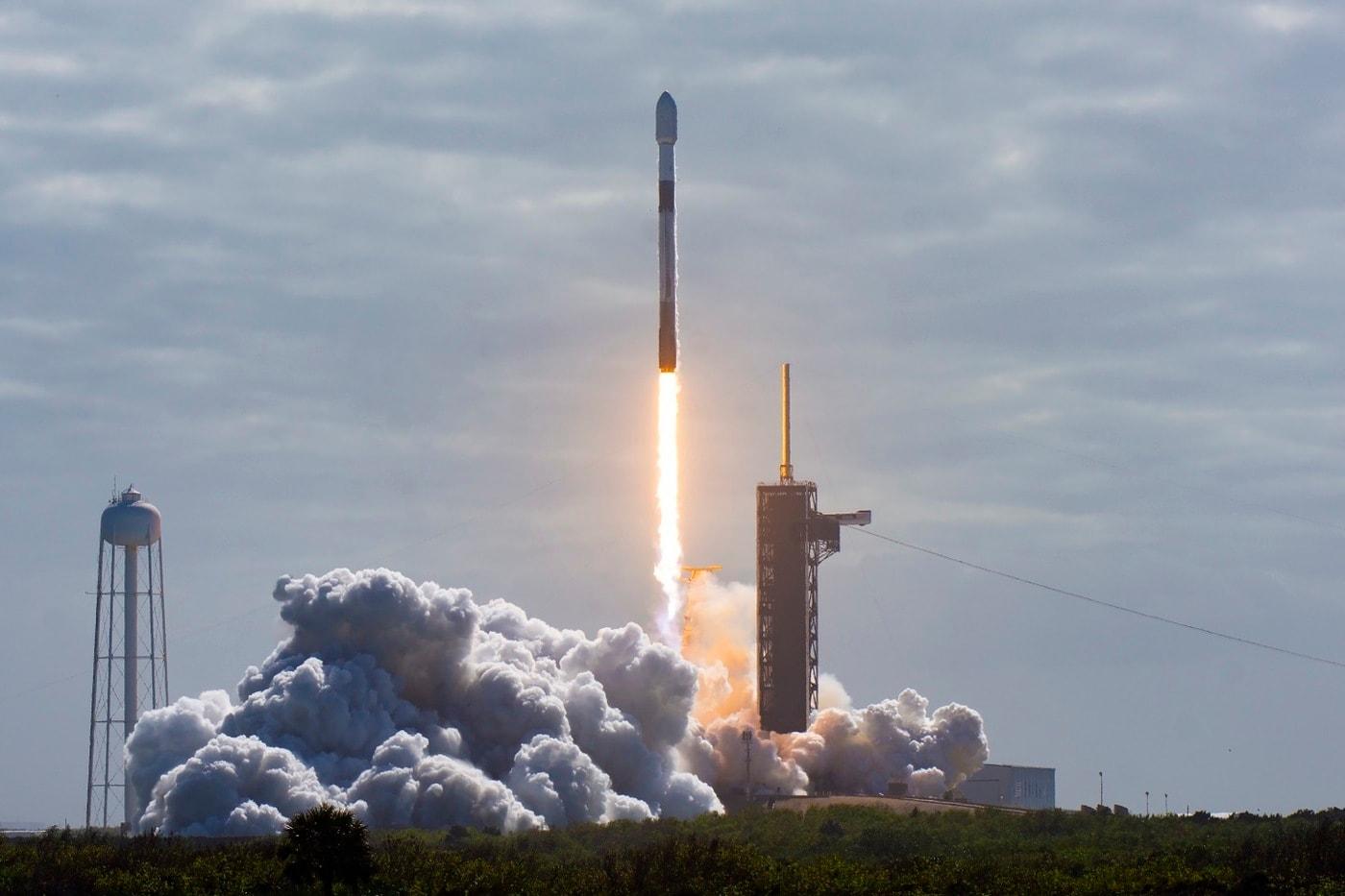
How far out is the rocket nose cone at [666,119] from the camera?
418 ft

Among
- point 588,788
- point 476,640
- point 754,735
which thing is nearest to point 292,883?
point 588,788

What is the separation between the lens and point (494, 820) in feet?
372

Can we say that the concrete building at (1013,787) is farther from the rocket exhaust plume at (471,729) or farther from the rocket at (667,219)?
the rocket at (667,219)

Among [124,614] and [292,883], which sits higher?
[124,614]

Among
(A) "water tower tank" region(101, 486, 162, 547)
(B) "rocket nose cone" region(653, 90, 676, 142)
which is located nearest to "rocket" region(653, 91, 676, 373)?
(B) "rocket nose cone" region(653, 90, 676, 142)

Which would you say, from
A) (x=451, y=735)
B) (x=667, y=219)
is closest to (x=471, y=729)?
(x=451, y=735)

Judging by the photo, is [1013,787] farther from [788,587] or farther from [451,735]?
[451,735]

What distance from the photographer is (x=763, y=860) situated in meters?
93.8

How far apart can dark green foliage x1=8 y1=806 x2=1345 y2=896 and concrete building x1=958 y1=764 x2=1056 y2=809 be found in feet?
148

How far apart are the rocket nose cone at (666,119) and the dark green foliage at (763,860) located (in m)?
36.4

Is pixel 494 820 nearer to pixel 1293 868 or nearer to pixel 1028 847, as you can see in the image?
pixel 1028 847

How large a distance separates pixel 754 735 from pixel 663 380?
2188 centimetres

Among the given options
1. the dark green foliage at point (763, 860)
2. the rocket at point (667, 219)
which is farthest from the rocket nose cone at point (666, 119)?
the dark green foliage at point (763, 860)

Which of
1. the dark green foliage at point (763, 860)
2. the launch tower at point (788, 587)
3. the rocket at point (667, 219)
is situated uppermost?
the rocket at point (667, 219)
